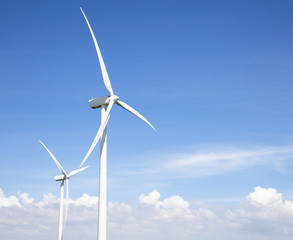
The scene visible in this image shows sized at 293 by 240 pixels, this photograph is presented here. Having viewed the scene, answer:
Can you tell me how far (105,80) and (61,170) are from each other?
29.8m

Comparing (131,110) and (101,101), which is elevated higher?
(101,101)

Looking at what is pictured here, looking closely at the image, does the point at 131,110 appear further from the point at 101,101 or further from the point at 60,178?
the point at 60,178

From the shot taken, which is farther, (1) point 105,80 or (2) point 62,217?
(2) point 62,217

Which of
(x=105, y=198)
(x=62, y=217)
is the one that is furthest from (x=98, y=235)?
(x=62, y=217)

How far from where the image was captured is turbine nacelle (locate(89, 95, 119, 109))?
44531mm

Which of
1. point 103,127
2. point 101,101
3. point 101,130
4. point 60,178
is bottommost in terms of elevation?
point 101,130

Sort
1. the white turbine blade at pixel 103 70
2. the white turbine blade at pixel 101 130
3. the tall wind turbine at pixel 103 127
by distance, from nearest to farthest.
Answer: the tall wind turbine at pixel 103 127 < the white turbine blade at pixel 101 130 < the white turbine blade at pixel 103 70

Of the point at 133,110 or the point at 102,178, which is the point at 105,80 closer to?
the point at 133,110

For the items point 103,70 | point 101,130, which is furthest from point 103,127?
point 103,70

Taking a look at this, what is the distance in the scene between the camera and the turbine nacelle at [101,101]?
44.5m

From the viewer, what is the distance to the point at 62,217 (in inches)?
2640

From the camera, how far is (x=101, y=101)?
4512 cm

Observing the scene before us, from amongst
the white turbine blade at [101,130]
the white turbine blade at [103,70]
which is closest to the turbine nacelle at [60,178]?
the white turbine blade at [103,70]

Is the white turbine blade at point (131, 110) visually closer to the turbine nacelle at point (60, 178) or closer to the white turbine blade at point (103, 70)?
the white turbine blade at point (103, 70)
